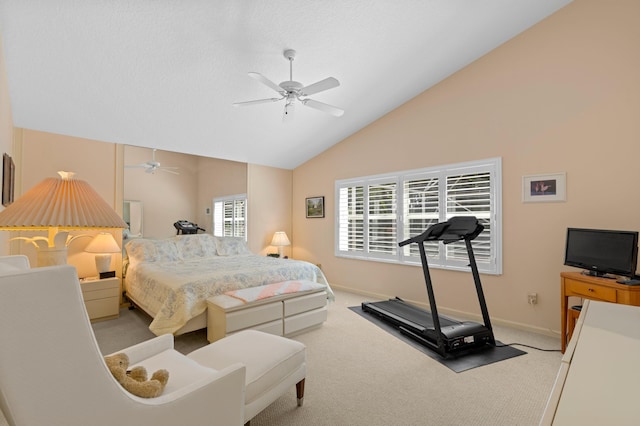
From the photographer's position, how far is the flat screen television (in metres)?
2.56

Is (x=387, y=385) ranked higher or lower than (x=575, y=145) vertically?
lower

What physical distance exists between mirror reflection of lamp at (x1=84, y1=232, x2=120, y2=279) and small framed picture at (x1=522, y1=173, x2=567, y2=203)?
517 centimetres

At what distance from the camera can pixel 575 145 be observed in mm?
3217

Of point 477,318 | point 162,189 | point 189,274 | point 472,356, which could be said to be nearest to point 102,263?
point 162,189

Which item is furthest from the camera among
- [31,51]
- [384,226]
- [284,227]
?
[284,227]

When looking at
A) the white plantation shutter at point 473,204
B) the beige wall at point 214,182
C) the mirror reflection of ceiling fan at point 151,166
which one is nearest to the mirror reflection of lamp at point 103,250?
the mirror reflection of ceiling fan at point 151,166

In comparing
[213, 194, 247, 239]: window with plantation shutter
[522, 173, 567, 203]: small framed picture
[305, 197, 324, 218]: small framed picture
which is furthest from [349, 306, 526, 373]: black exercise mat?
[213, 194, 247, 239]: window with plantation shutter

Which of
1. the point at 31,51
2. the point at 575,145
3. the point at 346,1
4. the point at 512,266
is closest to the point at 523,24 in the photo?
the point at 575,145

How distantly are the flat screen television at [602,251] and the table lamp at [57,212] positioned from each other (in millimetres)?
3735

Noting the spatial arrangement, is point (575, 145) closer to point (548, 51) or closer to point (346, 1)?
point (548, 51)

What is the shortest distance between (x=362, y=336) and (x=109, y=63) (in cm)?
384

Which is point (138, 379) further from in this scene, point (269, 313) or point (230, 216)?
point (230, 216)

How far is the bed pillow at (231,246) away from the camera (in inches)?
196

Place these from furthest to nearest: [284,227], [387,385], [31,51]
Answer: [284,227]
[31,51]
[387,385]
